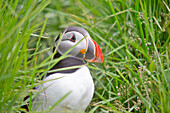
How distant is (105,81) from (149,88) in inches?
36.2

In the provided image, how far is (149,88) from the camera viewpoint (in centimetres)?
244

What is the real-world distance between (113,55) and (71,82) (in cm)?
110

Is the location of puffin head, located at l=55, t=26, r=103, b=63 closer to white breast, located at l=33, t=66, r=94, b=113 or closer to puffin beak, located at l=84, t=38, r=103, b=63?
puffin beak, located at l=84, t=38, r=103, b=63

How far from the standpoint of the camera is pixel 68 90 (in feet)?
7.79

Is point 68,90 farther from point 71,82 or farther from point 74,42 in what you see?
point 74,42

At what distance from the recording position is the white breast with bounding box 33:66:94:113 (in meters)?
2.36

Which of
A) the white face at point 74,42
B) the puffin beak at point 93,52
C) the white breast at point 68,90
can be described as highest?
the white face at point 74,42

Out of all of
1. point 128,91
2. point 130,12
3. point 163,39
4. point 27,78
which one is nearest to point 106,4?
point 130,12

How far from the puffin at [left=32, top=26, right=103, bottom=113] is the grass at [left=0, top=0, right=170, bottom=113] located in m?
0.16

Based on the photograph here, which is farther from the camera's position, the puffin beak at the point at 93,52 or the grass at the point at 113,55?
the puffin beak at the point at 93,52

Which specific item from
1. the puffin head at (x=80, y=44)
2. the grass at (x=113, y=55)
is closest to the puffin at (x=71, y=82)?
the puffin head at (x=80, y=44)

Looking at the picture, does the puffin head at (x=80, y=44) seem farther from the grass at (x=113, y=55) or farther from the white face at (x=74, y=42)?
the grass at (x=113, y=55)

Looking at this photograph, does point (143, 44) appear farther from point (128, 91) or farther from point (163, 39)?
point (128, 91)

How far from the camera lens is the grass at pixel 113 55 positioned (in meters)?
1.80
